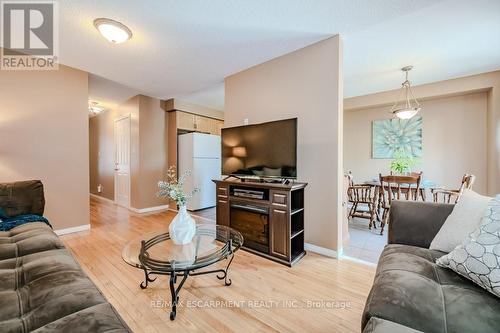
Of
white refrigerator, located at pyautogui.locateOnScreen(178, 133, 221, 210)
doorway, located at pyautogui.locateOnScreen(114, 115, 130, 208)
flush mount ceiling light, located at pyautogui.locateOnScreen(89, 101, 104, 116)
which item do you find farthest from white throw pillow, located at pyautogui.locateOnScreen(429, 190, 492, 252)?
flush mount ceiling light, located at pyautogui.locateOnScreen(89, 101, 104, 116)

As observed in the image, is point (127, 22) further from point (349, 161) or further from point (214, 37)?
point (349, 161)

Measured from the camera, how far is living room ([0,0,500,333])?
1.09 metres

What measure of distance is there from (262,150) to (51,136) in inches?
120

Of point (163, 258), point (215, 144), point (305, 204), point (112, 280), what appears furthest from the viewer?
point (215, 144)

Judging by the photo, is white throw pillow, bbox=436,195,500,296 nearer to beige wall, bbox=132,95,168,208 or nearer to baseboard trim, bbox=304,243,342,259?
baseboard trim, bbox=304,243,342,259

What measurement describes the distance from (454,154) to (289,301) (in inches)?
167

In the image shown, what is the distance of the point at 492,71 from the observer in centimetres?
329

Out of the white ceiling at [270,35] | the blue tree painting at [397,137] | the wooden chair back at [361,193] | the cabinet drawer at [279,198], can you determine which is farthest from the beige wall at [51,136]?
the blue tree painting at [397,137]

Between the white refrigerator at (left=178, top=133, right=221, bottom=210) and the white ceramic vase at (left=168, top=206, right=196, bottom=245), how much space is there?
2.84 m

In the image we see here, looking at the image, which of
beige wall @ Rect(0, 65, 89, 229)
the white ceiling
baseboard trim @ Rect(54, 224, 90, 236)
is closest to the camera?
the white ceiling

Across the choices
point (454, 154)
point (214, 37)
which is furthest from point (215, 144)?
point (454, 154)

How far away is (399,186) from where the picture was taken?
3256 mm

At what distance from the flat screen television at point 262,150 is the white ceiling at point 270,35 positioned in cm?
99

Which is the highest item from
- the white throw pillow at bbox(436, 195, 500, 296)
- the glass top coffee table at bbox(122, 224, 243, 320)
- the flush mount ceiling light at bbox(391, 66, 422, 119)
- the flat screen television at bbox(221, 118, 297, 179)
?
the flush mount ceiling light at bbox(391, 66, 422, 119)
